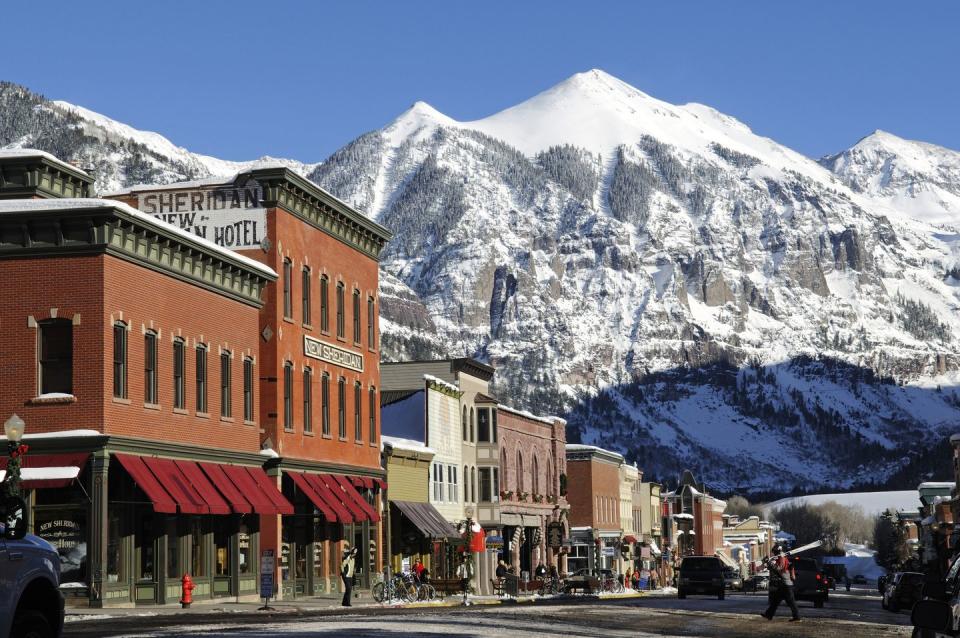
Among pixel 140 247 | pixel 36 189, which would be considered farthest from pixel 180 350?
pixel 36 189

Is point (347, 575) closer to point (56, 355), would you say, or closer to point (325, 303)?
point (56, 355)

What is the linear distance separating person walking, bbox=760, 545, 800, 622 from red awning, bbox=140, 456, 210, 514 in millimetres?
16636

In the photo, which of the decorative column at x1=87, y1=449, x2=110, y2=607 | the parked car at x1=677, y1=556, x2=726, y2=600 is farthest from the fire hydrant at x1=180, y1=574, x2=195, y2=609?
the parked car at x1=677, y1=556, x2=726, y2=600

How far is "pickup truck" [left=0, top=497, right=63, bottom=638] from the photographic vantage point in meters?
17.5

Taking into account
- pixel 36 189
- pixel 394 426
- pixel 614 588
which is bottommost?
pixel 614 588

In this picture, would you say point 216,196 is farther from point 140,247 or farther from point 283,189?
point 140,247

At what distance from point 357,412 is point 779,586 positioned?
97.5 feet

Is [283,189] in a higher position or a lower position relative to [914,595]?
higher

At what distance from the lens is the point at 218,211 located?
6069 centimetres

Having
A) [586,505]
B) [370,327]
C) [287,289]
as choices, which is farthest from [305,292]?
[586,505]

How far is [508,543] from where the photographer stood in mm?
102062

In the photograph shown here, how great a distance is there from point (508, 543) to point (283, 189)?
153ft

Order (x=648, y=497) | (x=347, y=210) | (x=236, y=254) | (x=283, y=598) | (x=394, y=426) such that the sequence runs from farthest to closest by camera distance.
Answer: (x=648, y=497) < (x=394, y=426) < (x=347, y=210) < (x=283, y=598) < (x=236, y=254)

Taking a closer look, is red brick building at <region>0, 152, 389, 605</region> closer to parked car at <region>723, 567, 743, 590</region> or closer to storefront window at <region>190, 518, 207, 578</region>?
storefront window at <region>190, 518, 207, 578</region>
